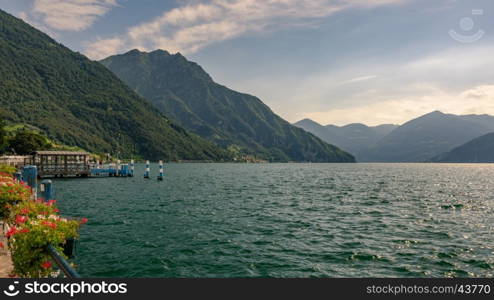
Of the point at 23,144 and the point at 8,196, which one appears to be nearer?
the point at 8,196

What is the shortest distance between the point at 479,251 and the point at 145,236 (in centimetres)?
2374

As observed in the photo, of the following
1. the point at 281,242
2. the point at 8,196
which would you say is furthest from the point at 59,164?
the point at 281,242

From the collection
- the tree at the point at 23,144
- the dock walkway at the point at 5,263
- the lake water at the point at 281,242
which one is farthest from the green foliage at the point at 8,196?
the tree at the point at 23,144

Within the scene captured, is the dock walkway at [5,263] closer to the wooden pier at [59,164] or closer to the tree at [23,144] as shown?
the wooden pier at [59,164]

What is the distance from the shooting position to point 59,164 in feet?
285

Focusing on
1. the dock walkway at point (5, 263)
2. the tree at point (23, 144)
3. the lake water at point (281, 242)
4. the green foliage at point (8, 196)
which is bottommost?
the lake water at point (281, 242)

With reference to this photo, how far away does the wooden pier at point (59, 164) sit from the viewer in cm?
8294

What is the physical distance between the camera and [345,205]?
139 feet

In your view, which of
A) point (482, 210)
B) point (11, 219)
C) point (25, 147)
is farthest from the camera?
point (25, 147)

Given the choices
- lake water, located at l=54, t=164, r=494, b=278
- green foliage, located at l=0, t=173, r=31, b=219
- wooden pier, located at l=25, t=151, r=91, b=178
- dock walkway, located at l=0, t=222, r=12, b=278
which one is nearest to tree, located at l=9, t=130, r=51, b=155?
wooden pier, located at l=25, t=151, r=91, b=178

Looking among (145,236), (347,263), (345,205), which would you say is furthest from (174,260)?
(345,205)

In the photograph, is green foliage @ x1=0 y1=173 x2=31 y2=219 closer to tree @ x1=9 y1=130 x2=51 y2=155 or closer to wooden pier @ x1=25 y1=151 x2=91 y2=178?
wooden pier @ x1=25 y1=151 x2=91 y2=178

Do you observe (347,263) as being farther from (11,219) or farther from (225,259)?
(11,219)

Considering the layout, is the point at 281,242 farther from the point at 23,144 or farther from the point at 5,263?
the point at 23,144
